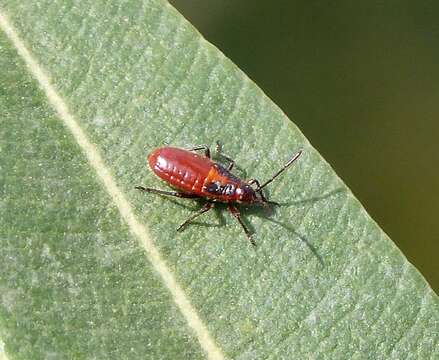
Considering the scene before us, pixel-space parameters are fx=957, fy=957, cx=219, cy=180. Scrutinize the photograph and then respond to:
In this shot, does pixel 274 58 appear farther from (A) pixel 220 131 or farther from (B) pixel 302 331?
(B) pixel 302 331

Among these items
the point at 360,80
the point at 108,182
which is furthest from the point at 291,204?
→ the point at 360,80

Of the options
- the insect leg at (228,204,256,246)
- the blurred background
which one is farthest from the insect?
the blurred background

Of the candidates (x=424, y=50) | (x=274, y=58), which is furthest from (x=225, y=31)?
(x=424, y=50)

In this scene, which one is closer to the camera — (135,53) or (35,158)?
(35,158)

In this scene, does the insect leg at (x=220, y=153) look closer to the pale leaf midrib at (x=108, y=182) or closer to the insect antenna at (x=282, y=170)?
the insect antenna at (x=282, y=170)

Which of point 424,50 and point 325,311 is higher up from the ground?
point 424,50

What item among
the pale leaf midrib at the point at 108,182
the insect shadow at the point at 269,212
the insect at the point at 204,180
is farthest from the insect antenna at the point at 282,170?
the pale leaf midrib at the point at 108,182
